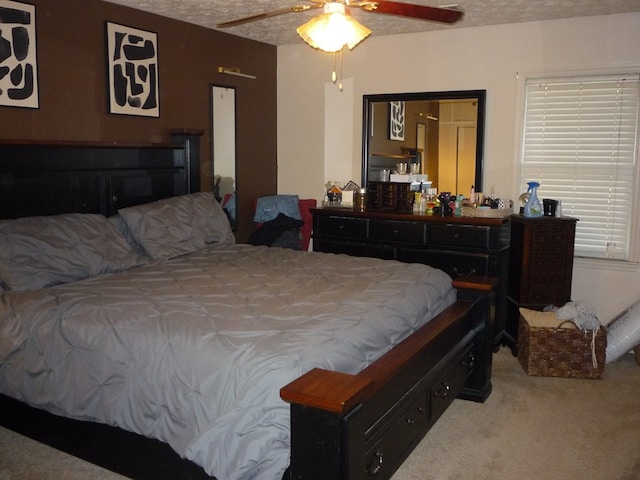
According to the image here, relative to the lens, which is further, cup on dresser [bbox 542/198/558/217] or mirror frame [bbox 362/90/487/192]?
mirror frame [bbox 362/90/487/192]

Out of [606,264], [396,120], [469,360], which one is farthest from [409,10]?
[606,264]

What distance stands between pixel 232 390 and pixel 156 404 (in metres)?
0.39

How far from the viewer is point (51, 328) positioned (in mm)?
2646

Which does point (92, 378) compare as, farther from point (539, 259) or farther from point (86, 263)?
point (539, 259)

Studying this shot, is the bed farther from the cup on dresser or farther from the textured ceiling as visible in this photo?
the cup on dresser

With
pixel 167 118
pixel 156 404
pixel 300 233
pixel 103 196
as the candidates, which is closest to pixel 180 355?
pixel 156 404

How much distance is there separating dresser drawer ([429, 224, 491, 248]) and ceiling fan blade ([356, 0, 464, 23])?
185cm

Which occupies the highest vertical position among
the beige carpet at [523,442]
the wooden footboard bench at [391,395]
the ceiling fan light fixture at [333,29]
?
the ceiling fan light fixture at [333,29]

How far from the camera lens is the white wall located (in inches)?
176

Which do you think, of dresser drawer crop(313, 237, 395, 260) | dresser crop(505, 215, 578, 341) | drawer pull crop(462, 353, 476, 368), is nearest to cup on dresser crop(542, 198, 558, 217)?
dresser crop(505, 215, 578, 341)

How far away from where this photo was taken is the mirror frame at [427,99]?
4840 mm

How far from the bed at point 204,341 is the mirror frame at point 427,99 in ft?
5.41

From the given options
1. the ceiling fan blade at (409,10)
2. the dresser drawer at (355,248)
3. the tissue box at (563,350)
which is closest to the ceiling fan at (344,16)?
the ceiling fan blade at (409,10)

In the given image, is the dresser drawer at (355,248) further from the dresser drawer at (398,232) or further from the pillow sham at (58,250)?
the pillow sham at (58,250)
